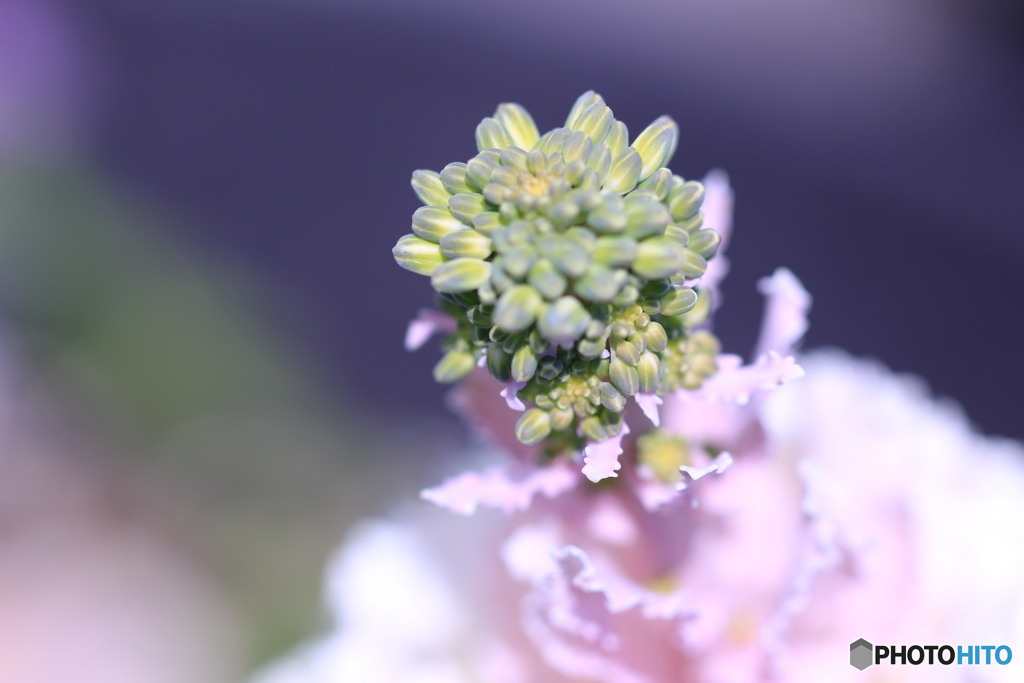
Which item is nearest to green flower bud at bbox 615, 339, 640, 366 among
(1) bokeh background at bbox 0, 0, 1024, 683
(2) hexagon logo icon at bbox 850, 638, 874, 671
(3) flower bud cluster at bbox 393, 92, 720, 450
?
(3) flower bud cluster at bbox 393, 92, 720, 450

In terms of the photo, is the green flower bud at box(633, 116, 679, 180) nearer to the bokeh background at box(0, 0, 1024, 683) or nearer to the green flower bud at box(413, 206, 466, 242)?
the green flower bud at box(413, 206, 466, 242)

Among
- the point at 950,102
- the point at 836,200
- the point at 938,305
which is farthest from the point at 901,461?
the point at 950,102

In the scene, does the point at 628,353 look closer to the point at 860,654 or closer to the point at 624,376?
the point at 624,376

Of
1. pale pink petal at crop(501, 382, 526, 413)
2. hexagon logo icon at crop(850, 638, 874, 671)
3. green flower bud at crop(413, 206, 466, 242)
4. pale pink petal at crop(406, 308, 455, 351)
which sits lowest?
hexagon logo icon at crop(850, 638, 874, 671)

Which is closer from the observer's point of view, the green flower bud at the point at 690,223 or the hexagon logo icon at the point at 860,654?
the green flower bud at the point at 690,223

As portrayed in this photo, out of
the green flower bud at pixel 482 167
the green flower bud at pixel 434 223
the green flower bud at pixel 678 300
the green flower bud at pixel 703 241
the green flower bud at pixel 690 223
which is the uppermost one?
the green flower bud at pixel 482 167

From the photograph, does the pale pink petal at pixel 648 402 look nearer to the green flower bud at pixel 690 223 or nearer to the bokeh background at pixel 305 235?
the green flower bud at pixel 690 223

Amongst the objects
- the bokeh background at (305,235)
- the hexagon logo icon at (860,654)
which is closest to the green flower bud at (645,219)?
the hexagon logo icon at (860,654)

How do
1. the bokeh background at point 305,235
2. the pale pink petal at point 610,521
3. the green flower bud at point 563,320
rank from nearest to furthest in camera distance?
1. the green flower bud at point 563,320
2. the pale pink petal at point 610,521
3. the bokeh background at point 305,235
